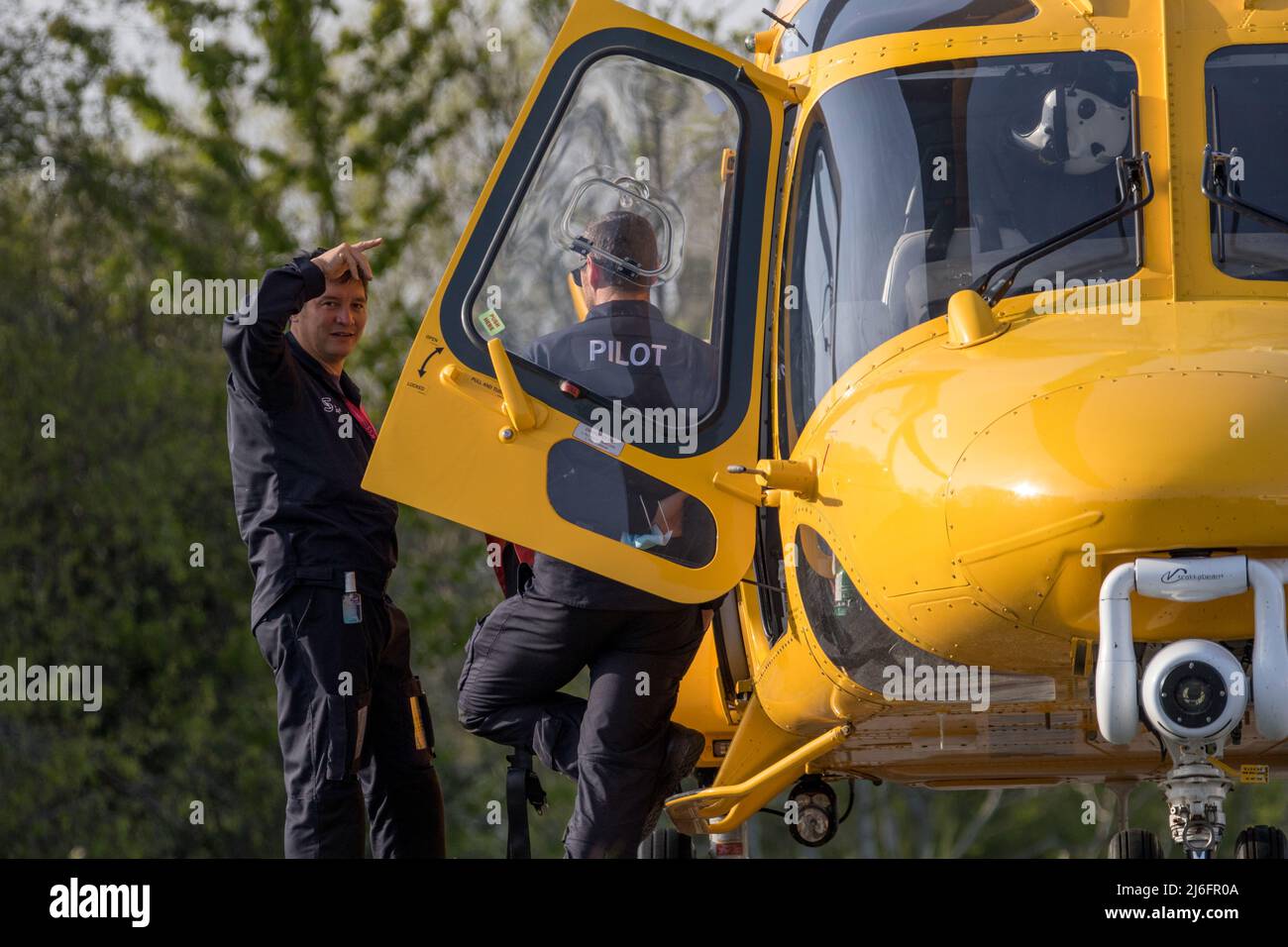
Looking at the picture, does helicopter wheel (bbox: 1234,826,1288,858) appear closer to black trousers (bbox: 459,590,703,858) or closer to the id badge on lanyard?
black trousers (bbox: 459,590,703,858)

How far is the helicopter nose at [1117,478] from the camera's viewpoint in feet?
14.1

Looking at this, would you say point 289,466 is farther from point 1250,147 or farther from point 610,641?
point 1250,147

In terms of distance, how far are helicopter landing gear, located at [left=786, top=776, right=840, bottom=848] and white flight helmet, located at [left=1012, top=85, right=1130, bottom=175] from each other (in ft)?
7.95

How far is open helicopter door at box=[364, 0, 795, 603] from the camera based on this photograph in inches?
222

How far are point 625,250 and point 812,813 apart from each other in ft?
7.22

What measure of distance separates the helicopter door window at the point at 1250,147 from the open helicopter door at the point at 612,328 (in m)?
1.26

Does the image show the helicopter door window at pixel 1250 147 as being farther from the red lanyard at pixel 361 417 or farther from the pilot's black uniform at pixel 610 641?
the red lanyard at pixel 361 417

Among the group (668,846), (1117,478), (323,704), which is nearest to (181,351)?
(668,846)

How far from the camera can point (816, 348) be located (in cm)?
561

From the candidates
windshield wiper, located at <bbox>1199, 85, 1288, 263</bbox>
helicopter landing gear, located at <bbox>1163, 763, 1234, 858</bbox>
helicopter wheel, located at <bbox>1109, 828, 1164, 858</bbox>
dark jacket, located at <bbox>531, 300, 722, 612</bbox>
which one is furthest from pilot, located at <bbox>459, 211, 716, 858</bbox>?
helicopter wheel, located at <bbox>1109, 828, 1164, 858</bbox>

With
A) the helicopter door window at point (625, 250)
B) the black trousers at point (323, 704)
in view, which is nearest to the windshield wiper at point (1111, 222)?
the helicopter door window at point (625, 250)

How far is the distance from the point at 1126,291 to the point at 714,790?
1973 millimetres

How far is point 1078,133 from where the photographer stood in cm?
546
